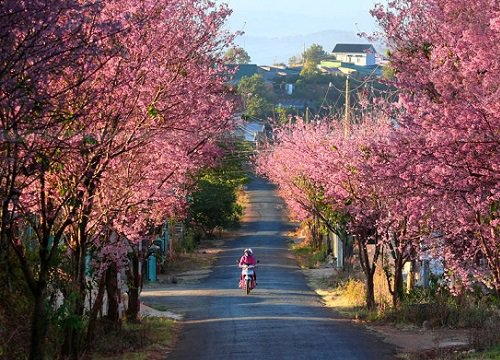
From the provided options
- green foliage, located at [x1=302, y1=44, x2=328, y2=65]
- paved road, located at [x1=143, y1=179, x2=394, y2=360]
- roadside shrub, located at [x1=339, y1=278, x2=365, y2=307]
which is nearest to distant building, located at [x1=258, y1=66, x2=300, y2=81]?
green foliage, located at [x1=302, y1=44, x2=328, y2=65]

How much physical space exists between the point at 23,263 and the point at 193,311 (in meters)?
16.4

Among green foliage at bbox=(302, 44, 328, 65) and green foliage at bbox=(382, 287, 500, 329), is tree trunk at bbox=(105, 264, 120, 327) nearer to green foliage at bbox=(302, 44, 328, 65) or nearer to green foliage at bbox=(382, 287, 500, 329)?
green foliage at bbox=(382, 287, 500, 329)

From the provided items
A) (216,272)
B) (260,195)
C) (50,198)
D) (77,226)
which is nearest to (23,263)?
(50,198)

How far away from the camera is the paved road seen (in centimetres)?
1852

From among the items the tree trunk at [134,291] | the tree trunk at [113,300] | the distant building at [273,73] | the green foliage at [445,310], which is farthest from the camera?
the distant building at [273,73]

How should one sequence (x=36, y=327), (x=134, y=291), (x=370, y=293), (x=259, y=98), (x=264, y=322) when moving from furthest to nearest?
(x=259, y=98), (x=370, y=293), (x=264, y=322), (x=134, y=291), (x=36, y=327)

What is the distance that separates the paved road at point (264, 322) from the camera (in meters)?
18.5

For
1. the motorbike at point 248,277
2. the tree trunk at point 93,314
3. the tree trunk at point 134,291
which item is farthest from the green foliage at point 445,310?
the motorbike at point 248,277

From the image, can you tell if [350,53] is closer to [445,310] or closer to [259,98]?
[259,98]

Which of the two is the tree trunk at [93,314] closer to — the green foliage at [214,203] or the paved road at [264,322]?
the paved road at [264,322]

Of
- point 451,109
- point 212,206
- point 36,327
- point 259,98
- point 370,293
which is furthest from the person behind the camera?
point 259,98

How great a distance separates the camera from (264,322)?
2362 centimetres

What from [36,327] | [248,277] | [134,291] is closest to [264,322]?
[134,291]

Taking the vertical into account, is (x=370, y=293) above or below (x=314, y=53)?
below
